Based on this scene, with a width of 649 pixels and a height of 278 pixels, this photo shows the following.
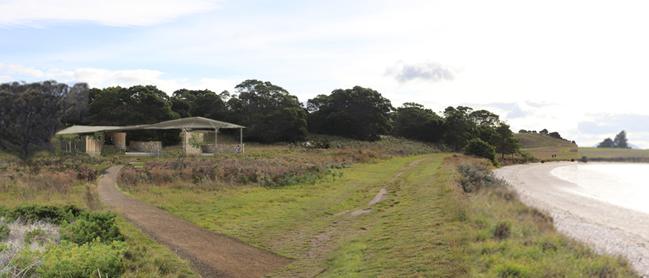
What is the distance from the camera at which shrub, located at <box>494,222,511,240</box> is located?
40.6ft

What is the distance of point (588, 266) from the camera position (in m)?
10.4

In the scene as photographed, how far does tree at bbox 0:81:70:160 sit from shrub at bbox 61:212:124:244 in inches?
1690

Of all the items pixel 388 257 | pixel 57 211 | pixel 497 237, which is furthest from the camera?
pixel 57 211

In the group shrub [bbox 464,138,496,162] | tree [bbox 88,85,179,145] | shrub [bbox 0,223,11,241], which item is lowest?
shrub [bbox 0,223,11,241]

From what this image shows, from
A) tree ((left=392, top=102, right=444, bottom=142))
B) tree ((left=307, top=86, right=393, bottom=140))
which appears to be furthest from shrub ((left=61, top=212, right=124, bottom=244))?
tree ((left=392, top=102, right=444, bottom=142))

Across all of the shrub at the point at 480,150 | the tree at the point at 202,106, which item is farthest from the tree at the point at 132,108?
the shrub at the point at 480,150

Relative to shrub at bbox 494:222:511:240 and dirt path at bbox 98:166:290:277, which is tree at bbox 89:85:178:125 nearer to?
dirt path at bbox 98:166:290:277

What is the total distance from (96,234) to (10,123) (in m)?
49.9

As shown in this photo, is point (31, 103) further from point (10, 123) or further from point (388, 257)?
point (388, 257)

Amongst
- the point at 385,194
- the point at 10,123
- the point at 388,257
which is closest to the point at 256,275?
the point at 388,257

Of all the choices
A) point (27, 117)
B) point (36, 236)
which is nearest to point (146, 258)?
point (36, 236)

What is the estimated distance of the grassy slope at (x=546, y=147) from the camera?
9845 centimetres

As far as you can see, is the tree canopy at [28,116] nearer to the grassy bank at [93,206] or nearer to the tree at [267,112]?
the tree at [267,112]

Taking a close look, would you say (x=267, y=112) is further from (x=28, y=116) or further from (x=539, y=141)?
(x=539, y=141)
